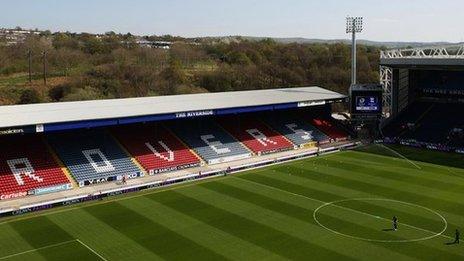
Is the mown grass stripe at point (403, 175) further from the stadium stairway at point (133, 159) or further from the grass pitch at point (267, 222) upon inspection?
the stadium stairway at point (133, 159)

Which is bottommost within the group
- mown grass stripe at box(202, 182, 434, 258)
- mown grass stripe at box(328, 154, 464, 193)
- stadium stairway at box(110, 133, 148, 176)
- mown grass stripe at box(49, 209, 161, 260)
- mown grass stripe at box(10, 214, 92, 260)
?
mown grass stripe at box(10, 214, 92, 260)

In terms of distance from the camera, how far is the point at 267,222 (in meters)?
32.8

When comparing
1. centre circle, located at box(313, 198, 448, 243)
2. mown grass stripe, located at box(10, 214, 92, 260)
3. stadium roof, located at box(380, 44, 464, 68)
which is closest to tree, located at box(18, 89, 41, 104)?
mown grass stripe, located at box(10, 214, 92, 260)

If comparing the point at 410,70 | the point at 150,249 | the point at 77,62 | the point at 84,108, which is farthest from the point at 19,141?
the point at 77,62

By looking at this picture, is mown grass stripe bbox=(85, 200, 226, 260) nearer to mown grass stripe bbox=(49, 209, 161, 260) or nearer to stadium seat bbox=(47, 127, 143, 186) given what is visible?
mown grass stripe bbox=(49, 209, 161, 260)

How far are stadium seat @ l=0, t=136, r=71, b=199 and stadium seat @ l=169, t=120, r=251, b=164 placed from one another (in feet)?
48.5

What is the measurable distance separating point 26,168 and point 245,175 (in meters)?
19.9

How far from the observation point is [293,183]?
43.3m

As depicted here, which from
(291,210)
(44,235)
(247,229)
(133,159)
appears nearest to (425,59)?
(291,210)

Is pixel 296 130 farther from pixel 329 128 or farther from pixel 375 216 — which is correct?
pixel 375 216

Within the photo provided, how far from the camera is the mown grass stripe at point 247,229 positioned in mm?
27630

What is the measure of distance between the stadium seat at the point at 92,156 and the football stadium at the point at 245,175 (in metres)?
0.13

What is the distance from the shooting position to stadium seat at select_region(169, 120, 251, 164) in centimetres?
5200

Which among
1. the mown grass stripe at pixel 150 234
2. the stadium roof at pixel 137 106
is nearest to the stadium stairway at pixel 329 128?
the stadium roof at pixel 137 106
